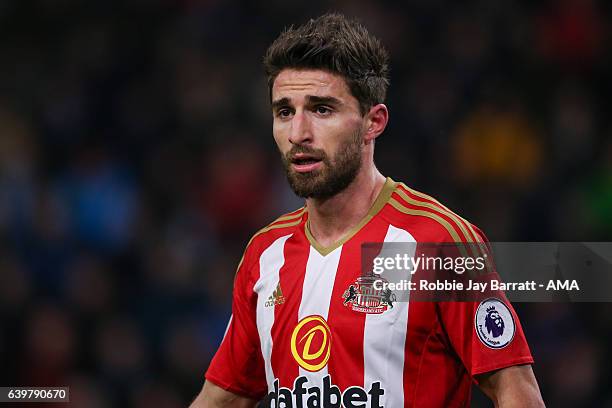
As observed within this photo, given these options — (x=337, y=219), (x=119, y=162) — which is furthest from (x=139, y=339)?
(x=337, y=219)

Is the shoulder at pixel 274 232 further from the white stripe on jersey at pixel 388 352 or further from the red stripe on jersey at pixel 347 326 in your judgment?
the white stripe on jersey at pixel 388 352

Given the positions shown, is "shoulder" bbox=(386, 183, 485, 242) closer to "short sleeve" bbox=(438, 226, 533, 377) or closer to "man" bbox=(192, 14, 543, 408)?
"man" bbox=(192, 14, 543, 408)

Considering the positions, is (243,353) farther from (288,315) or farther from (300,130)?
(300,130)

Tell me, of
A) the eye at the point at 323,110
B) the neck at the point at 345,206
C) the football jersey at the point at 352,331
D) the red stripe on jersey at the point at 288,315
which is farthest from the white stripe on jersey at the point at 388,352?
the eye at the point at 323,110

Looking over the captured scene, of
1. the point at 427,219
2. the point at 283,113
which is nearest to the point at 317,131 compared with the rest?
the point at 283,113

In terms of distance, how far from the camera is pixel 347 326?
126 inches

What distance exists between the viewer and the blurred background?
21.2ft

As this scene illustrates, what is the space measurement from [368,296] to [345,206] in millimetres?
344

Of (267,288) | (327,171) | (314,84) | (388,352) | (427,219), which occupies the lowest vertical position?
(388,352)

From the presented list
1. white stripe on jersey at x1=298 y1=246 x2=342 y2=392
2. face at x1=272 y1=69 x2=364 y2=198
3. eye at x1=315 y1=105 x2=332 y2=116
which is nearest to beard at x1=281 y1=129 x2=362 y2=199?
face at x1=272 y1=69 x2=364 y2=198

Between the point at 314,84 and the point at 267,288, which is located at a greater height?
the point at 314,84

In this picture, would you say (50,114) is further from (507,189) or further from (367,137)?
(367,137)

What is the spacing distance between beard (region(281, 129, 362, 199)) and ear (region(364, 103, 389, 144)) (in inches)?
2.5

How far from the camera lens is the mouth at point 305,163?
3.26m
